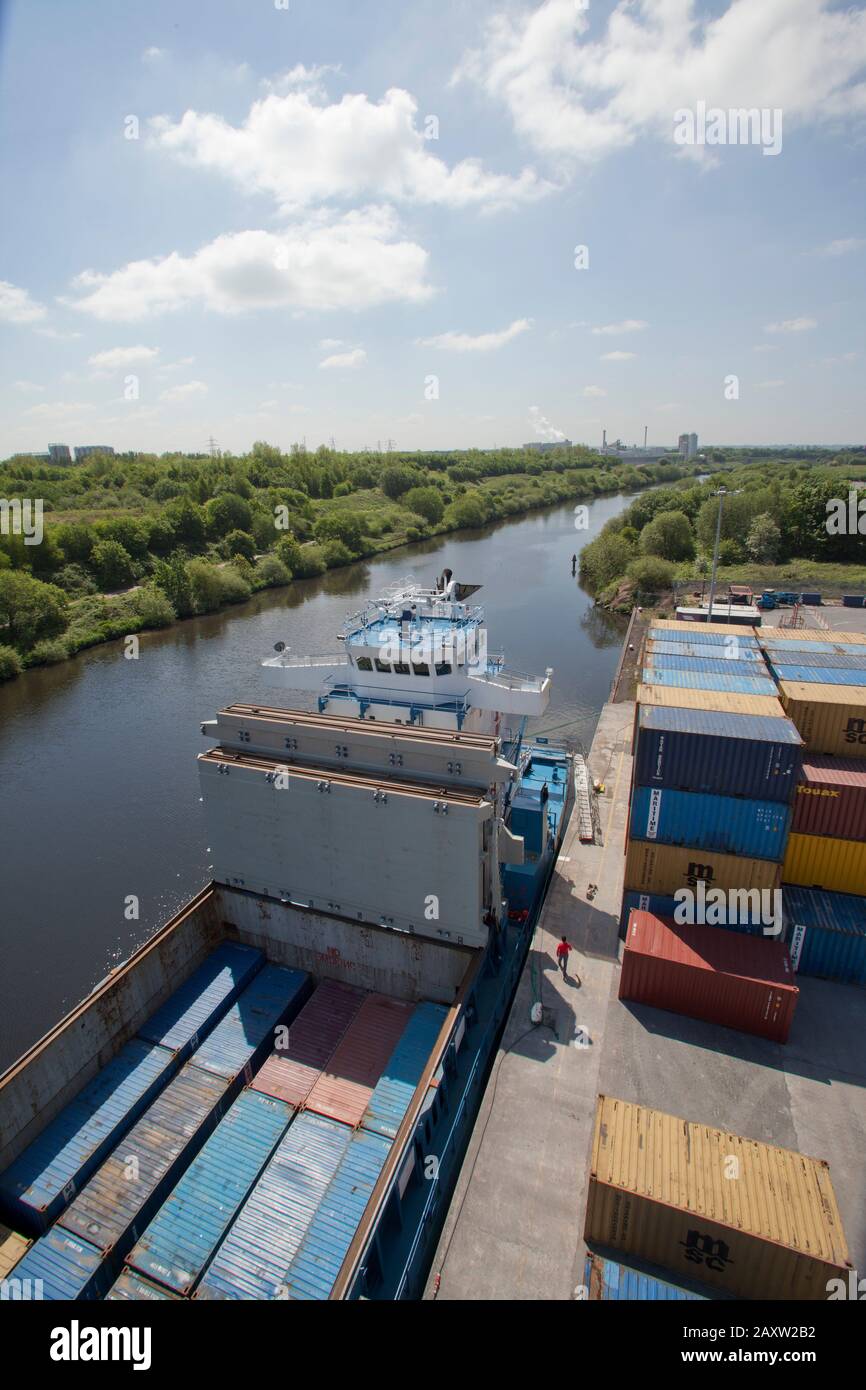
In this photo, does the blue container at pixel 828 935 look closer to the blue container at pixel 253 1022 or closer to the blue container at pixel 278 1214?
the blue container at pixel 278 1214

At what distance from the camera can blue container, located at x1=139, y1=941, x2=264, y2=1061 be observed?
1447cm

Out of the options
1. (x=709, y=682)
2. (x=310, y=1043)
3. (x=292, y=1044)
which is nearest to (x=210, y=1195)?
(x=292, y=1044)

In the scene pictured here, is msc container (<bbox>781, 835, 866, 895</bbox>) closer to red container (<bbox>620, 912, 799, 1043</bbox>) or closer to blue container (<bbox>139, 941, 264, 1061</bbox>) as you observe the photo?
red container (<bbox>620, 912, 799, 1043</bbox>)

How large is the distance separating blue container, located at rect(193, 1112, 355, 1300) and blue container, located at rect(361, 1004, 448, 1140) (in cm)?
Result: 41

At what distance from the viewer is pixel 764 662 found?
1936 centimetres

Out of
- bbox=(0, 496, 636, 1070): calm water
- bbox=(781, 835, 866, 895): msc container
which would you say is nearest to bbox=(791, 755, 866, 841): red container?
bbox=(781, 835, 866, 895): msc container

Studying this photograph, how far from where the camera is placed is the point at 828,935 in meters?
15.2

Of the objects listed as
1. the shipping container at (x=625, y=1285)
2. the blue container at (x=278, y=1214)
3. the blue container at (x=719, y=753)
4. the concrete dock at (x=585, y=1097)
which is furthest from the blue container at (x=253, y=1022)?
the blue container at (x=719, y=753)

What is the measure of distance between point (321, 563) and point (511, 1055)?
6937 cm

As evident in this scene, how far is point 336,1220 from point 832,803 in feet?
43.4

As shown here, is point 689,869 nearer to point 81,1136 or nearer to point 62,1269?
point 81,1136

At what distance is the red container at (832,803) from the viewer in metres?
15.2

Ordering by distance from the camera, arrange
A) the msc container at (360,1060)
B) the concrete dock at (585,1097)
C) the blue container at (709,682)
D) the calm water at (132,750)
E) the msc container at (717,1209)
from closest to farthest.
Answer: the msc container at (717,1209) → the concrete dock at (585,1097) → the msc container at (360,1060) → the blue container at (709,682) → the calm water at (132,750)

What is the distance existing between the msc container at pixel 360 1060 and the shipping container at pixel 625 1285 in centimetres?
473
